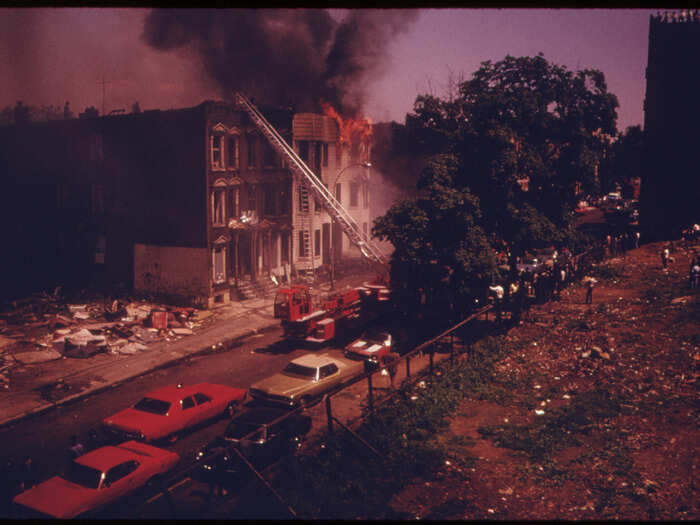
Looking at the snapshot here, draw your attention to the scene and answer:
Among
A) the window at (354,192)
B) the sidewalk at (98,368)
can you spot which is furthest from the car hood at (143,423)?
the window at (354,192)

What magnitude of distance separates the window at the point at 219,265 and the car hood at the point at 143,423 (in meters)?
18.4

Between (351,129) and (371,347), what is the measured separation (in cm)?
2958

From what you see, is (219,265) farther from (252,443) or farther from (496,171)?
(252,443)

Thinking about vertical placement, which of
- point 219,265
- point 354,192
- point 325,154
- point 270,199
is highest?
point 325,154

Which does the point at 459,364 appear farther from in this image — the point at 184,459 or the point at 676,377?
the point at 184,459

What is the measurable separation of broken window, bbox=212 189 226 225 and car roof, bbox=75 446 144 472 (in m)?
21.5

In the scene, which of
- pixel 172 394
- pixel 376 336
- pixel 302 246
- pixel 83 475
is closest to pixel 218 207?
pixel 302 246

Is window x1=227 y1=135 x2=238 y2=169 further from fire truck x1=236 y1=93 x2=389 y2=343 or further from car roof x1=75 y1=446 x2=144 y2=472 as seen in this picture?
car roof x1=75 y1=446 x2=144 y2=472

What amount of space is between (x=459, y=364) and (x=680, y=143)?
34.2 meters

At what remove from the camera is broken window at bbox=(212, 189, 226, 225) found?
33219 mm

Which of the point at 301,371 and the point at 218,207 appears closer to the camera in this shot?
the point at 301,371

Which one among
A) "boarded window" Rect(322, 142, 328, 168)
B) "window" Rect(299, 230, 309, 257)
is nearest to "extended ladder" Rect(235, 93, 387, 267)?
"window" Rect(299, 230, 309, 257)

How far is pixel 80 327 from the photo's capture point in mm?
27156
